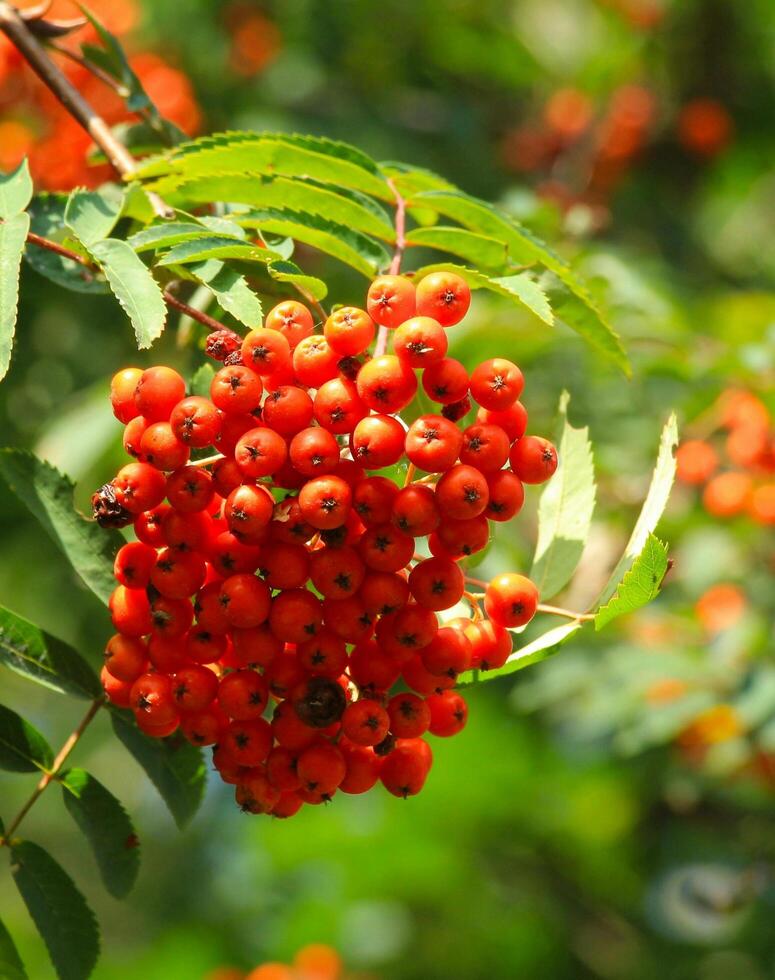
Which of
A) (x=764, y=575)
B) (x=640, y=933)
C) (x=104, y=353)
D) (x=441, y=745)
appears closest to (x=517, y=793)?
(x=441, y=745)

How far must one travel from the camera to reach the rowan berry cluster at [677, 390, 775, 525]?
14.3 ft

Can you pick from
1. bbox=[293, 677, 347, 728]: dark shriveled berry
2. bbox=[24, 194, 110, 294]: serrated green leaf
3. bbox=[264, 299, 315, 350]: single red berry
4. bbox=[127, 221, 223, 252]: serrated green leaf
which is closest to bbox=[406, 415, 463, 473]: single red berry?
bbox=[264, 299, 315, 350]: single red berry

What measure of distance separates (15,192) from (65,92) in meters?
0.55

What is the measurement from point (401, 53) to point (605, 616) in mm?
4857

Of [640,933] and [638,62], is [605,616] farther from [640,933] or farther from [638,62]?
[638,62]

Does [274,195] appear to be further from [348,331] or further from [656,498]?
[656,498]

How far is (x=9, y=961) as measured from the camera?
195cm

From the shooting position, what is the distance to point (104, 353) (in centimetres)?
448

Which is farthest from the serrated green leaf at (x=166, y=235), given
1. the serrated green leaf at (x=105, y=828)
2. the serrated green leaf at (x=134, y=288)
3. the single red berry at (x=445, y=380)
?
the serrated green leaf at (x=105, y=828)

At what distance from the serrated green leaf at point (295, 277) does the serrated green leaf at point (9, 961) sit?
4.05 feet

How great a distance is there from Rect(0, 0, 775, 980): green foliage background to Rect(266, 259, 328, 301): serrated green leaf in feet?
6.02

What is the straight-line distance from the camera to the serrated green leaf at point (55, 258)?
7.36 ft

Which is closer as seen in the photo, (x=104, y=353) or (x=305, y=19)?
(x=104, y=353)

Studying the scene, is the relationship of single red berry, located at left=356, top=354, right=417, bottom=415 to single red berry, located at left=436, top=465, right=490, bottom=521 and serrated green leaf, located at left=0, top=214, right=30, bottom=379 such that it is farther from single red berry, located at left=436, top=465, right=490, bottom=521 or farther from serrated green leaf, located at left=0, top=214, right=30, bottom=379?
serrated green leaf, located at left=0, top=214, right=30, bottom=379
